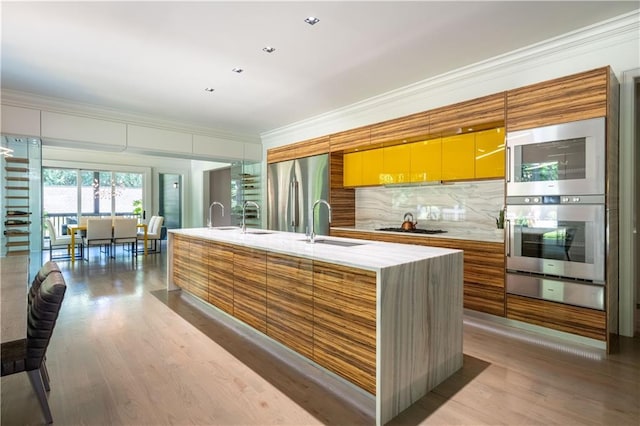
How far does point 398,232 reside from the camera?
13.7ft

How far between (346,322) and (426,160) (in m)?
2.76

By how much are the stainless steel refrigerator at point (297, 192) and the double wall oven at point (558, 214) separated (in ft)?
9.10

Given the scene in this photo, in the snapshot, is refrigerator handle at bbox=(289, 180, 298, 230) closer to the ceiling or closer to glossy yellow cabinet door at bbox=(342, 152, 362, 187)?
glossy yellow cabinet door at bbox=(342, 152, 362, 187)

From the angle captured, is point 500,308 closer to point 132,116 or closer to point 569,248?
point 569,248

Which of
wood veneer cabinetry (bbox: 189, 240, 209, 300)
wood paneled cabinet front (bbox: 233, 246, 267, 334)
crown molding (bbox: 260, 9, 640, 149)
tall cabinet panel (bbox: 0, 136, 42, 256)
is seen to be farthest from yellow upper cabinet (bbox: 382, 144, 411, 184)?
tall cabinet panel (bbox: 0, 136, 42, 256)

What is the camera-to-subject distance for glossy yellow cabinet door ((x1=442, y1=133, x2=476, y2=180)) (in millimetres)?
3655

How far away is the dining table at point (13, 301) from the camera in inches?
54.6

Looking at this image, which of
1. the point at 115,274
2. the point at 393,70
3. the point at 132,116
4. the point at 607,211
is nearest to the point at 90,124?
the point at 132,116

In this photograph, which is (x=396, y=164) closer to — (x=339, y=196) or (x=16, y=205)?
(x=339, y=196)

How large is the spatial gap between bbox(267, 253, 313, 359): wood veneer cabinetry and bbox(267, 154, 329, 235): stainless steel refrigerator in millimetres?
2517

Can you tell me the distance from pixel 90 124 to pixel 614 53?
21.4 feet

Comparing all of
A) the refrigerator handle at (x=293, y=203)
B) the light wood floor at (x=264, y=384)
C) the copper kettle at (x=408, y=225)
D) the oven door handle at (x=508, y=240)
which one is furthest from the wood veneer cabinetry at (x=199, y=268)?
the oven door handle at (x=508, y=240)

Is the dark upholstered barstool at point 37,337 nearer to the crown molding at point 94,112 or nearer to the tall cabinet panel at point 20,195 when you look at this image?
the tall cabinet panel at point 20,195

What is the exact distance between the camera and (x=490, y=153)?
3.50 metres
